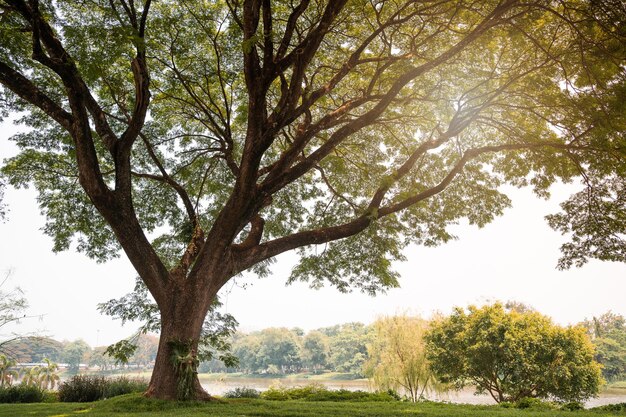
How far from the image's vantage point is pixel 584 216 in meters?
9.05

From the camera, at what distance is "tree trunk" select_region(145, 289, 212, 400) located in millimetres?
7262

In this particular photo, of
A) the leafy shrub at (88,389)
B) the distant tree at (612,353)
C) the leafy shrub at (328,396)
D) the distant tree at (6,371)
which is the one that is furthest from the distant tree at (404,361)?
the distant tree at (612,353)

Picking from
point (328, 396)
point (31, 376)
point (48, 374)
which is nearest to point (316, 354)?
point (48, 374)

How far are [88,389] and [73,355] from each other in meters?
51.0

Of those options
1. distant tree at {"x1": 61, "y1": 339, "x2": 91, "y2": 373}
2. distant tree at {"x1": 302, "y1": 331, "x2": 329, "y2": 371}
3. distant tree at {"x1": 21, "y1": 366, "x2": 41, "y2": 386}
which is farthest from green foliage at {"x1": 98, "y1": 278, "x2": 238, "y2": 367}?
distant tree at {"x1": 61, "y1": 339, "x2": 91, "y2": 373}

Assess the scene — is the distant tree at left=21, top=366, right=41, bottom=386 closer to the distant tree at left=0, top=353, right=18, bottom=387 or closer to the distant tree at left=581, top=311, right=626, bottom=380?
the distant tree at left=0, top=353, right=18, bottom=387

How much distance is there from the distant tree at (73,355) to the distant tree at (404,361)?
1921 inches

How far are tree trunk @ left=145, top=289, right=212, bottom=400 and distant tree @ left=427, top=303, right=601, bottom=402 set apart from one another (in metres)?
13.3

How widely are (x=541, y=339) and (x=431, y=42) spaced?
1446 centimetres

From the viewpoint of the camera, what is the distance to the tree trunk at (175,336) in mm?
7262

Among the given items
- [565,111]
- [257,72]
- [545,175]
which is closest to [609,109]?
[565,111]

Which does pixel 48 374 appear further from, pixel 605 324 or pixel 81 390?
pixel 605 324

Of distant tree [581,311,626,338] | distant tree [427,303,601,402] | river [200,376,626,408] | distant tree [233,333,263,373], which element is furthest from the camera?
distant tree [233,333,263,373]

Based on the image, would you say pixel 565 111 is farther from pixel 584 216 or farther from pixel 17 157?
pixel 17 157
